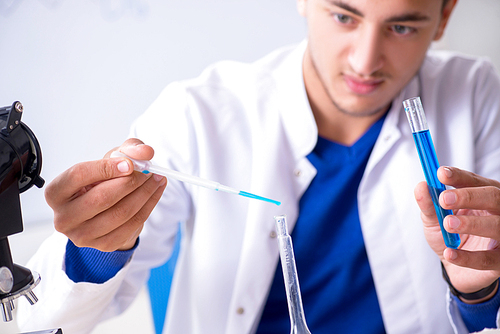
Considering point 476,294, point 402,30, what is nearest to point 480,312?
point 476,294

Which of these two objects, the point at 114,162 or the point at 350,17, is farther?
the point at 350,17

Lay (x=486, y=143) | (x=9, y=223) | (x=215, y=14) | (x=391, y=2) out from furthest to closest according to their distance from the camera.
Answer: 1. (x=215, y=14)
2. (x=486, y=143)
3. (x=391, y=2)
4. (x=9, y=223)

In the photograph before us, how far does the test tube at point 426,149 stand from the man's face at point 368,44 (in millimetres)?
361

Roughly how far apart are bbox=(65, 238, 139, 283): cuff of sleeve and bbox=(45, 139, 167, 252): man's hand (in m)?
0.11

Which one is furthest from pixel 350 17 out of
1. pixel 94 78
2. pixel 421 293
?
pixel 94 78

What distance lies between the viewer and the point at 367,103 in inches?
43.8

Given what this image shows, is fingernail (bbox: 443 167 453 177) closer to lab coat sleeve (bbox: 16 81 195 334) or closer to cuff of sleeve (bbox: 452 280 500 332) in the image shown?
cuff of sleeve (bbox: 452 280 500 332)

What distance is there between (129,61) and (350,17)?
1.01m

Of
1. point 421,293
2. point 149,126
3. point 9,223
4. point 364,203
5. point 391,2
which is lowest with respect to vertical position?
point 421,293

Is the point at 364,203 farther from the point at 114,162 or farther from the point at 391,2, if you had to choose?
the point at 114,162

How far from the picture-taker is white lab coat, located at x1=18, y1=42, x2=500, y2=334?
3.53 ft

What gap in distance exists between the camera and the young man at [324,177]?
3.37 ft

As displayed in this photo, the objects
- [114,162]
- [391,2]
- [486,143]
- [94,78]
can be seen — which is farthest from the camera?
[94,78]

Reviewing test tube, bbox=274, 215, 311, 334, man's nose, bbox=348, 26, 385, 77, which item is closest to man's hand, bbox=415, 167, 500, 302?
test tube, bbox=274, 215, 311, 334
